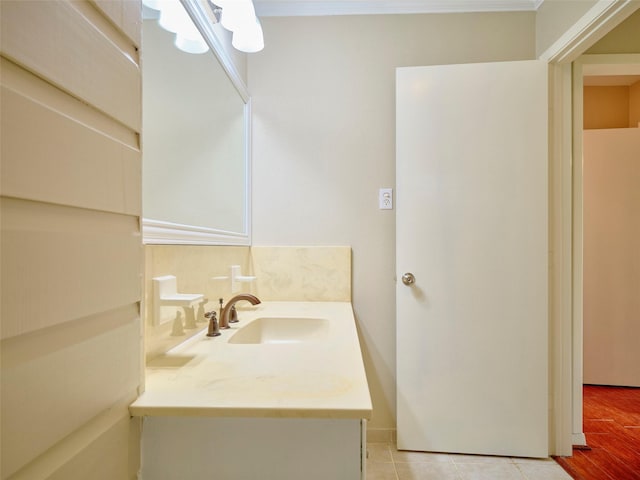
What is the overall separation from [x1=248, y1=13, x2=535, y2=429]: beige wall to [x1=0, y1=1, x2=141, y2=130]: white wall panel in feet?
3.91

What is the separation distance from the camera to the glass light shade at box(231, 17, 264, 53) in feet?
4.16

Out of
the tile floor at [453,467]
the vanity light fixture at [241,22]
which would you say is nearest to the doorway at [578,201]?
the tile floor at [453,467]

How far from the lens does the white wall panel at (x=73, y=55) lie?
1.16ft

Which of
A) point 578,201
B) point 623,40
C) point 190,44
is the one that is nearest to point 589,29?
point 623,40

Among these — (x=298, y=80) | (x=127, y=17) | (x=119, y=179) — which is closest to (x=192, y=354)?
(x=119, y=179)

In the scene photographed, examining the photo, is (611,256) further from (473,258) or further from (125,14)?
(125,14)

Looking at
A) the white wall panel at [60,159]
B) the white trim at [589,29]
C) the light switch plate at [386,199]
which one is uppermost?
the white trim at [589,29]

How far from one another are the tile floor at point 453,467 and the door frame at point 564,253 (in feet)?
0.59

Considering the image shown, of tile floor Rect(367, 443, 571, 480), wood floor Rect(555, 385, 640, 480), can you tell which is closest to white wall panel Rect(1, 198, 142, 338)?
tile floor Rect(367, 443, 571, 480)

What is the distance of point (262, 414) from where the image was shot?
0.58m

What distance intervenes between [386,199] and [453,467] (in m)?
1.30

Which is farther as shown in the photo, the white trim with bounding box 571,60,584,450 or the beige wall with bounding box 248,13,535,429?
the beige wall with bounding box 248,13,535,429

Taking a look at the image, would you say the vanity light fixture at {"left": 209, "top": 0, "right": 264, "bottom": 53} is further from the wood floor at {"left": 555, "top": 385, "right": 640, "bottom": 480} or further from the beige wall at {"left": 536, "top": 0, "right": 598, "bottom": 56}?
the wood floor at {"left": 555, "top": 385, "right": 640, "bottom": 480}

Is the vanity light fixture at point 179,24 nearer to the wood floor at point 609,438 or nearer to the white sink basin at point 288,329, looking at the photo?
the white sink basin at point 288,329
